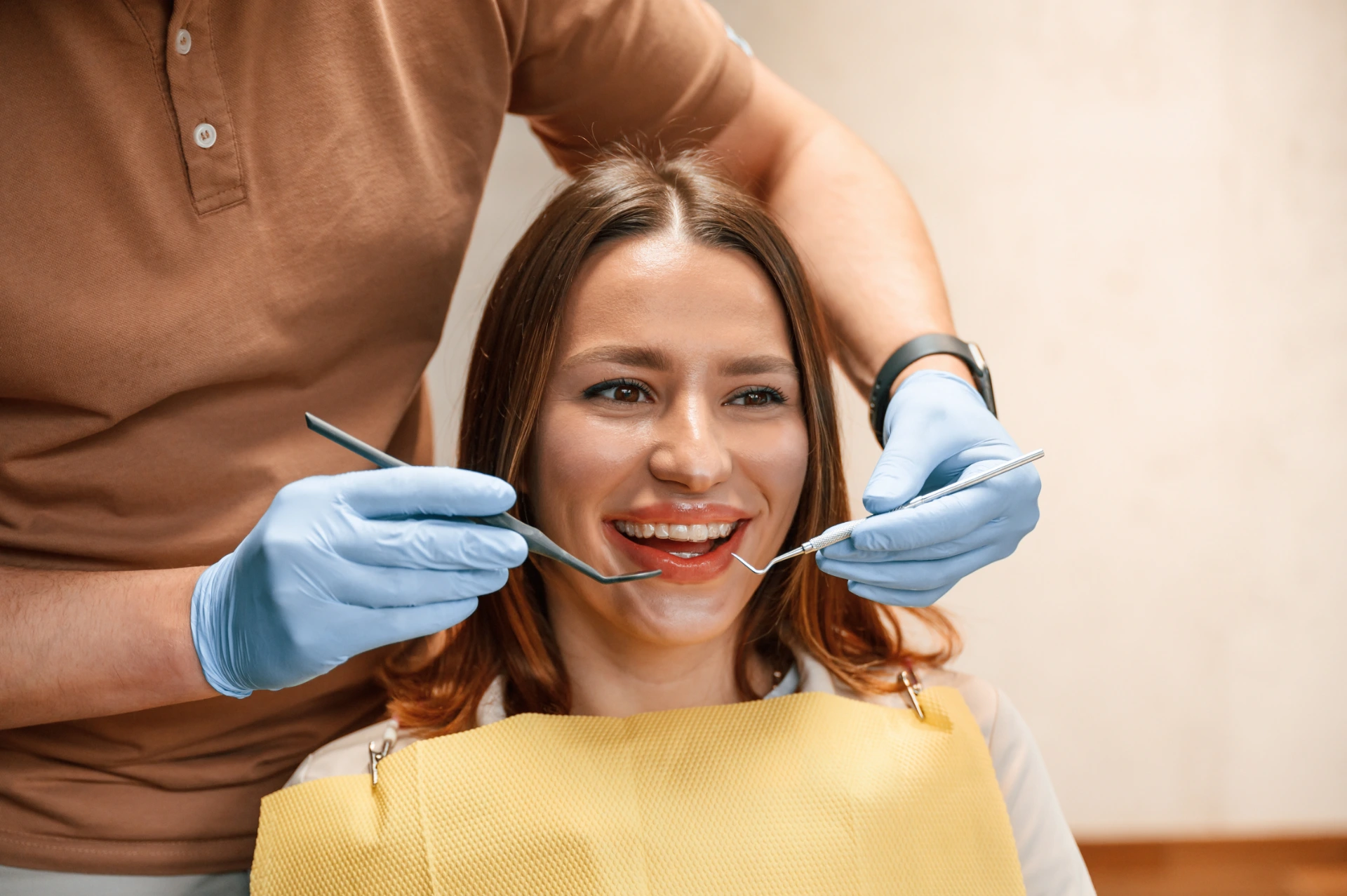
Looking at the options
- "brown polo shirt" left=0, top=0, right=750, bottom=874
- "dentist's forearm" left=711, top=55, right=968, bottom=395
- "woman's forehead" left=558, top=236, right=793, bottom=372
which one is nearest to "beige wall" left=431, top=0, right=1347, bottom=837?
"dentist's forearm" left=711, top=55, right=968, bottom=395

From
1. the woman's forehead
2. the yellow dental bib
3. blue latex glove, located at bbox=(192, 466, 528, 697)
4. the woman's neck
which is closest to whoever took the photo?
blue latex glove, located at bbox=(192, 466, 528, 697)

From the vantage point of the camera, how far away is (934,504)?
1.15 metres

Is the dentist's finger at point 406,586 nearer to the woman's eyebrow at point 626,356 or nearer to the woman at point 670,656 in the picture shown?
the woman at point 670,656

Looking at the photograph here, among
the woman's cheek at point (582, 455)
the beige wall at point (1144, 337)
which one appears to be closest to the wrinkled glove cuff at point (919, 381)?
the woman's cheek at point (582, 455)

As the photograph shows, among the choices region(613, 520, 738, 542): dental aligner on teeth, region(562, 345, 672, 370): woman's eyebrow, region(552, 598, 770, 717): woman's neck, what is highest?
region(562, 345, 672, 370): woman's eyebrow

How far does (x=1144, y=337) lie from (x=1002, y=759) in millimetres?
1802

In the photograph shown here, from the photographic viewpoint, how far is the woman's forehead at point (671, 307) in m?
1.20

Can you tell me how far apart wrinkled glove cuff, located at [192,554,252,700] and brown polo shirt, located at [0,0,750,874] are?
16 centimetres

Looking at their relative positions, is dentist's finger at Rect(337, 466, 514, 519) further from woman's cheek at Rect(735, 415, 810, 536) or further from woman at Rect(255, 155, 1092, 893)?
woman's cheek at Rect(735, 415, 810, 536)

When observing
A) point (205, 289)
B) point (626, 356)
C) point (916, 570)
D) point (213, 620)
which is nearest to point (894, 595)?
point (916, 570)

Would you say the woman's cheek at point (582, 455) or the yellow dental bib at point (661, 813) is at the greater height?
the woman's cheek at point (582, 455)

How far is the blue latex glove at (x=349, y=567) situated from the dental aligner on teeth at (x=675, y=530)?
0.71 feet

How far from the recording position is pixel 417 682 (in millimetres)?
1328

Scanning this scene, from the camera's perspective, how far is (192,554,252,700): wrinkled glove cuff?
3.42 feet
